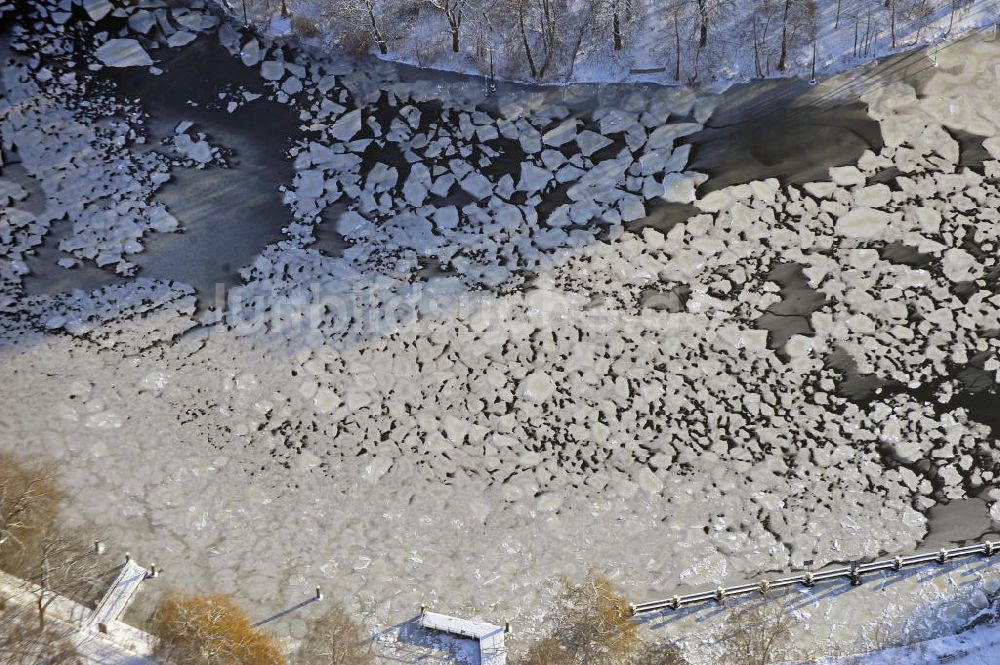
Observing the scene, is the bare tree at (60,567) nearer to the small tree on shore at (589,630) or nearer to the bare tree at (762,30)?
Result: the small tree on shore at (589,630)

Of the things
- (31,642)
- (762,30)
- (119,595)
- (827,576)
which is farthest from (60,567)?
(762,30)

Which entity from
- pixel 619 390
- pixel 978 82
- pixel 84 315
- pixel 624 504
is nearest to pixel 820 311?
pixel 619 390

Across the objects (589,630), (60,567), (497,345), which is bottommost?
(589,630)

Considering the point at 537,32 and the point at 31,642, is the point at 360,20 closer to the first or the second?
the point at 537,32

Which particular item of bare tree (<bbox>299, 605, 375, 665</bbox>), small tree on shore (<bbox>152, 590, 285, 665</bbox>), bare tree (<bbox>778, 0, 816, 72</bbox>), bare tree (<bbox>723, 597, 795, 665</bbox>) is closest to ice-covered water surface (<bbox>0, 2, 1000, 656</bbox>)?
bare tree (<bbox>299, 605, 375, 665</bbox>)

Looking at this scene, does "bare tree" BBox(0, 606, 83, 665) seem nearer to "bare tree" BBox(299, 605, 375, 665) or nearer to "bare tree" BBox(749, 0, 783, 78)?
"bare tree" BBox(299, 605, 375, 665)

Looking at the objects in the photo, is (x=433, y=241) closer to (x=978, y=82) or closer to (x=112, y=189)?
(x=112, y=189)
